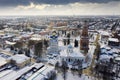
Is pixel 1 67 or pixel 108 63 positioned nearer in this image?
pixel 1 67

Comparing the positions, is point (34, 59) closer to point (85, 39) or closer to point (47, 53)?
point (47, 53)

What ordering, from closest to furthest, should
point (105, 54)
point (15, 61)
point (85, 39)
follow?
point (15, 61) < point (85, 39) < point (105, 54)

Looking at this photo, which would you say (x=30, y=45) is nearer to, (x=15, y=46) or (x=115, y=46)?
(x=15, y=46)

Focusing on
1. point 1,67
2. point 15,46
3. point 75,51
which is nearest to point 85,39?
A: point 75,51

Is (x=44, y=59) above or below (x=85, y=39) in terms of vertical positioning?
below

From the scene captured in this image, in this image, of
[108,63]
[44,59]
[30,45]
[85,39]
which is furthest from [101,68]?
[30,45]

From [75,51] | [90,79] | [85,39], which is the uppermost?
[85,39]

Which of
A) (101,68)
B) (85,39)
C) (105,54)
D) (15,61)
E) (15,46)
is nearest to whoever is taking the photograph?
(101,68)

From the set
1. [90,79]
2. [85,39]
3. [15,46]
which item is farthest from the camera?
[15,46]

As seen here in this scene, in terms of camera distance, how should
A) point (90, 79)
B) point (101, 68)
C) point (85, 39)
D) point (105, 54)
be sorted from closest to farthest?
1. point (90, 79)
2. point (101, 68)
3. point (85, 39)
4. point (105, 54)
